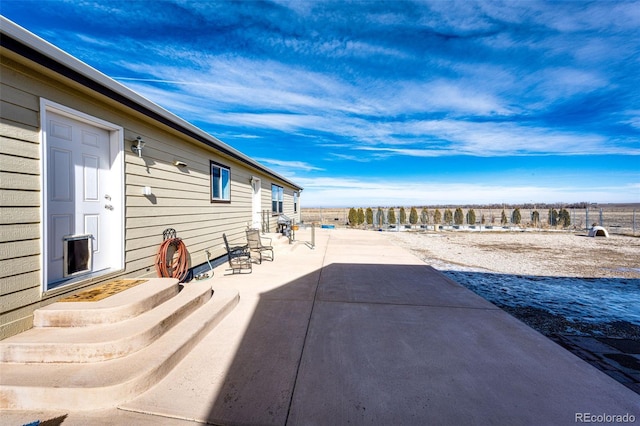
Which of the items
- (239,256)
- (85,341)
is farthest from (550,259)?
(85,341)

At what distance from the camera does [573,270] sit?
246 inches

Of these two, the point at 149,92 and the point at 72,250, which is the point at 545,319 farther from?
the point at 149,92

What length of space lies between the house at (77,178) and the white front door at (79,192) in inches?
0.5

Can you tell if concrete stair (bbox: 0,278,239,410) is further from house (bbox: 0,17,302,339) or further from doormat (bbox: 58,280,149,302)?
house (bbox: 0,17,302,339)

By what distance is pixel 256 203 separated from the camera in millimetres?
9391

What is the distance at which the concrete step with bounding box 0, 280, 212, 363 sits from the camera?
2064mm

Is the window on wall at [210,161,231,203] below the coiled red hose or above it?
above

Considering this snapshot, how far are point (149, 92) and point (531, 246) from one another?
49.3 feet

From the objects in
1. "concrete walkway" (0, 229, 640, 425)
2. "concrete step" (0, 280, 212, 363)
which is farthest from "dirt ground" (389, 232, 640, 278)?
"concrete step" (0, 280, 212, 363)

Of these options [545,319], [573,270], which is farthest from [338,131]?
[545,319]

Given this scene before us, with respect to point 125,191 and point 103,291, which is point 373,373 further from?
point 125,191

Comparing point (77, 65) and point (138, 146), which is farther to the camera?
point (138, 146)

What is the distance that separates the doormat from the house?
0.11 metres

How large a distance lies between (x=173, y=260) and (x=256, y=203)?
5003mm
